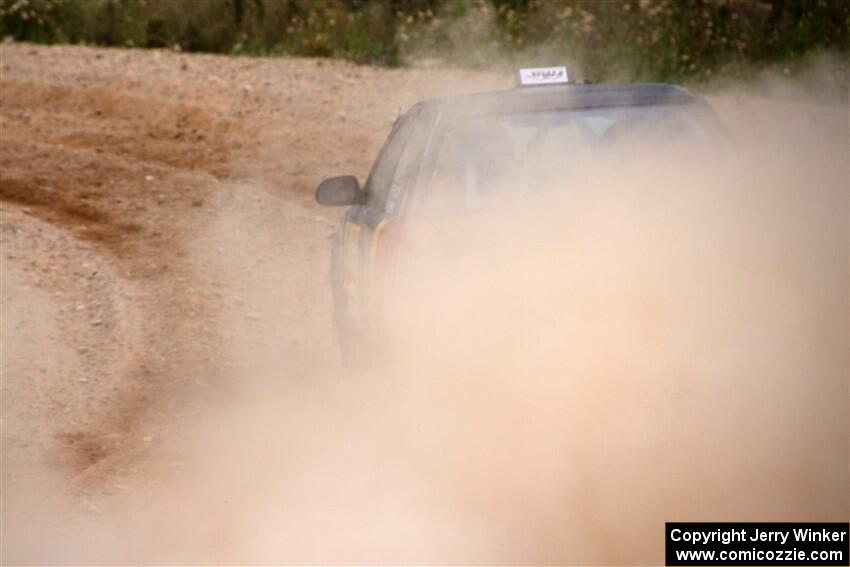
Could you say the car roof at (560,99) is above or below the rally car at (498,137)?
above

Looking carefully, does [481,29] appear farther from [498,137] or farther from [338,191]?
[498,137]

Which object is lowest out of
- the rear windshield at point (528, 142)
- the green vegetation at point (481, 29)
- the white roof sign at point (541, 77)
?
the rear windshield at point (528, 142)

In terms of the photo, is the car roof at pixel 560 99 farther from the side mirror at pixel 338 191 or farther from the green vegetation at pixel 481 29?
the green vegetation at pixel 481 29

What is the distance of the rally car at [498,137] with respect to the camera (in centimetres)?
677

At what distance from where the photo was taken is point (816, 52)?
17703 millimetres

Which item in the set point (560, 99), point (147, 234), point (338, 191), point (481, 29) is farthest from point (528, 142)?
point (481, 29)

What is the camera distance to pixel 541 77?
7.39 m

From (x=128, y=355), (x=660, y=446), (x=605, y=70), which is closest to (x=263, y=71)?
(x=605, y=70)

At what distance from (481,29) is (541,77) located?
13170 mm

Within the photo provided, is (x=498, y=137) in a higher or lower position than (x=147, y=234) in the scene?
higher

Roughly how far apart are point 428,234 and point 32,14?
1715 centimetres

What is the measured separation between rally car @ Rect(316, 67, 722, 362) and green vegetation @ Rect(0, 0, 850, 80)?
1083 cm

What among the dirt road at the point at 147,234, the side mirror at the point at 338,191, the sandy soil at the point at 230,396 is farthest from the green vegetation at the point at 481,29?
the side mirror at the point at 338,191

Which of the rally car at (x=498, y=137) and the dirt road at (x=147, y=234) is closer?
the rally car at (x=498, y=137)
